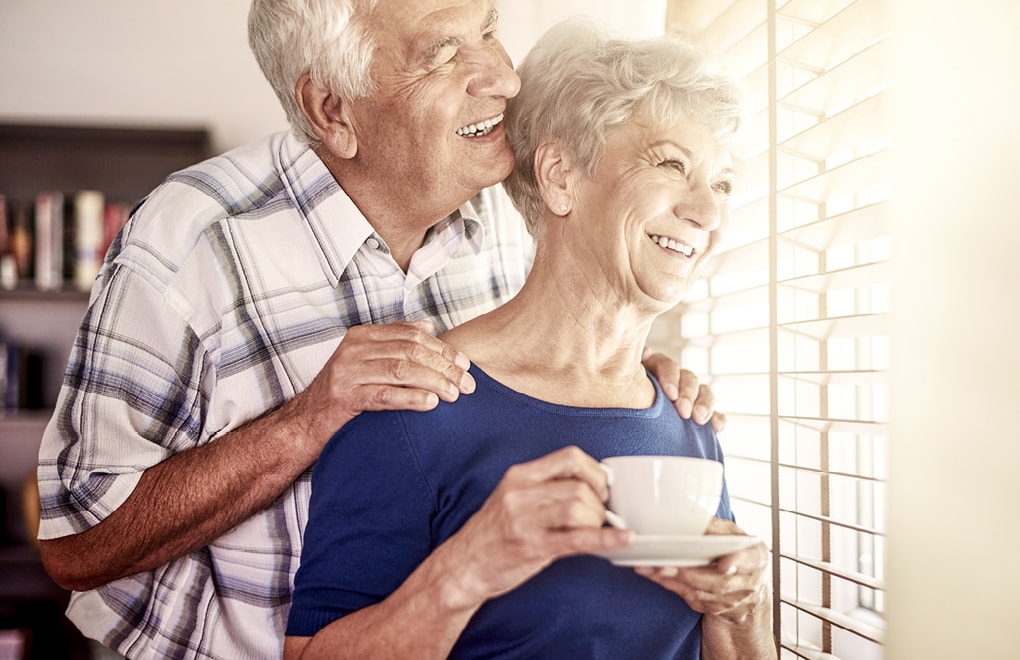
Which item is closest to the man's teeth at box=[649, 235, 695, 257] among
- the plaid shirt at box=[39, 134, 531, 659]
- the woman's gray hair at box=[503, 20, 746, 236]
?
the woman's gray hair at box=[503, 20, 746, 236]

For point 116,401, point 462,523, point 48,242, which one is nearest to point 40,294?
point 48,242

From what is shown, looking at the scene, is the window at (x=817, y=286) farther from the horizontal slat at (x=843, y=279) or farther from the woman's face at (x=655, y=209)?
the woman's face at (x=655, y=209)

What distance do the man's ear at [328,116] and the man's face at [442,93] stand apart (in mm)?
80

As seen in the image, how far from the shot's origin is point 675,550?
67 cm

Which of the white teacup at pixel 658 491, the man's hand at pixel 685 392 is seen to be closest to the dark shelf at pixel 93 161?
the man's hand at pixel 685 392

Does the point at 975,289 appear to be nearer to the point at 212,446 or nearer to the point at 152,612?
the point at 212,446

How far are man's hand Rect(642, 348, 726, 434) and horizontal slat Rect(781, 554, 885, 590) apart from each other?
204 mm

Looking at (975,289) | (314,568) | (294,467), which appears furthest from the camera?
(294,467)

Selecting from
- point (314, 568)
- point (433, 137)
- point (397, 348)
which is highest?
point (433, 137)

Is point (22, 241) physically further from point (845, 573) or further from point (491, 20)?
point (845, 573)

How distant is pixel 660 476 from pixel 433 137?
0.63 m

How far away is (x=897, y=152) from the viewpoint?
730 mm

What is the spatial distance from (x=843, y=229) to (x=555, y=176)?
37 cm

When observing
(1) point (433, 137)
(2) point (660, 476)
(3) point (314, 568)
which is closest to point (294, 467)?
(3) point (314, 568)
